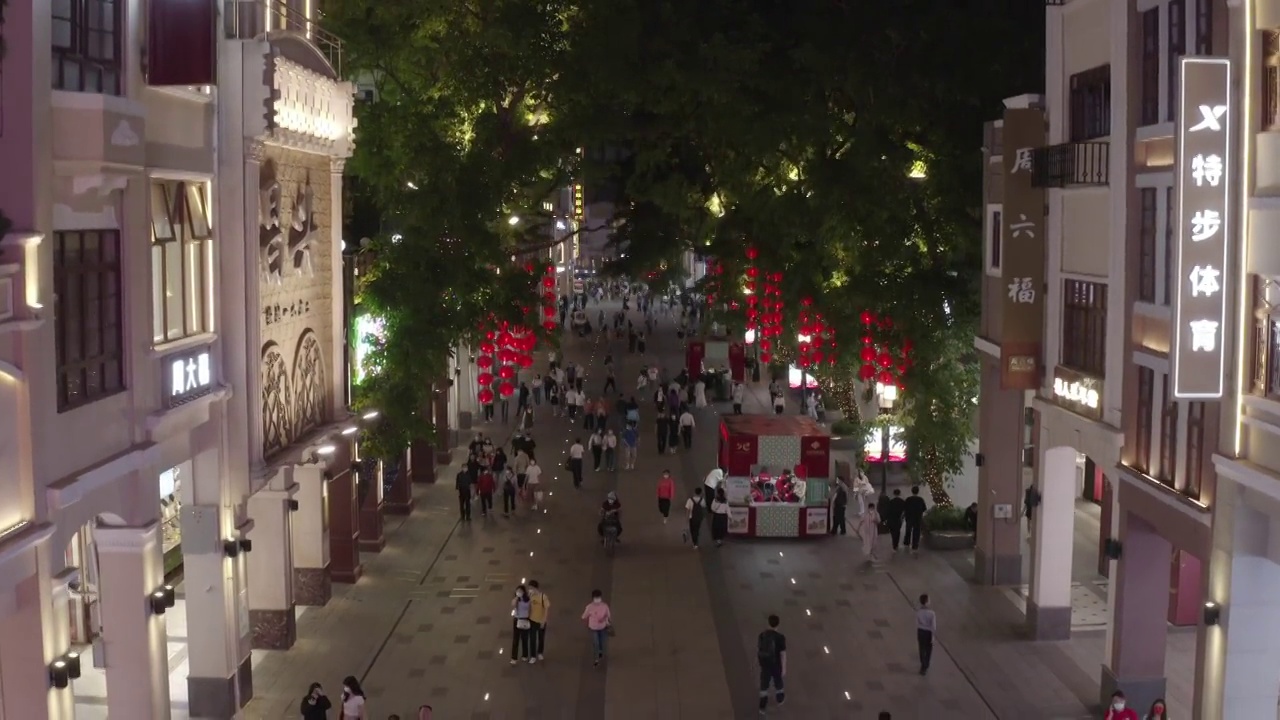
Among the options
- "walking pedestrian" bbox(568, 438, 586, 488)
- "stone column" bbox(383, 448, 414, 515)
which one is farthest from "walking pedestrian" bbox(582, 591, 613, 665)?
"walking pedestrian" bbox(568, 438, 586, 488)

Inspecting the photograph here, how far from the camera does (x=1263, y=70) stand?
12.9 meters

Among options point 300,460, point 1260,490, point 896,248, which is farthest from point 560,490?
point 1260,490

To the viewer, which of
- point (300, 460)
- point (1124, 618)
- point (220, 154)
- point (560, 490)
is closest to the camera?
point (220, 154)

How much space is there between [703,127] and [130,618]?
48.6 feet

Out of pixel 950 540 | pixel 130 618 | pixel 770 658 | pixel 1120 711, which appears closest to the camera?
pixel 130 618

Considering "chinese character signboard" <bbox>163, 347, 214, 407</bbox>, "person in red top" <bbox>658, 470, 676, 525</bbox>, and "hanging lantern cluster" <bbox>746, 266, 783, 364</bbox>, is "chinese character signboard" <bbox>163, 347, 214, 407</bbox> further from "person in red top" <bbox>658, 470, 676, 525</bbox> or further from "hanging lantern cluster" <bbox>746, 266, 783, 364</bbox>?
"person in red top" <bbox>658, 470, 676, 525</bbox>

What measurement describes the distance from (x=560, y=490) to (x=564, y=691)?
13241 mm

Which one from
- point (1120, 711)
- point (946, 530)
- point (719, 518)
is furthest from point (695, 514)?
point (1120, 711)

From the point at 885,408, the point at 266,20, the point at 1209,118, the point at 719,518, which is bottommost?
the point at 719,518

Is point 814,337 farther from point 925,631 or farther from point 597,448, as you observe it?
point 597,448

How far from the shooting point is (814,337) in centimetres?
2456

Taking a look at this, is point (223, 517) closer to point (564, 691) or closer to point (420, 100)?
point (564, 691)

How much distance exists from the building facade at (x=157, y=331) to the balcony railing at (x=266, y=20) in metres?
0.05

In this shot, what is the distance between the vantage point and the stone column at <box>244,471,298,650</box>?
1912cm
